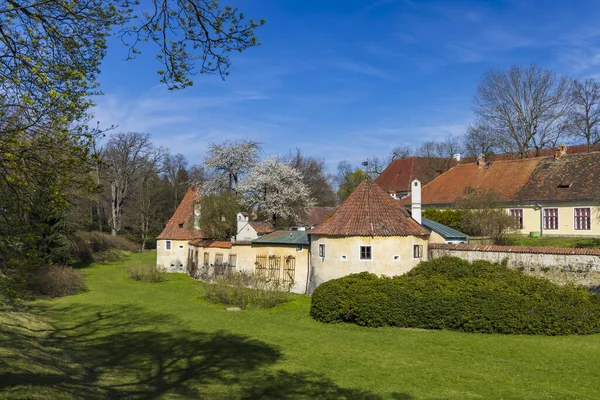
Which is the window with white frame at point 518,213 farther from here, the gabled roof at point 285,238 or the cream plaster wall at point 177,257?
the cream plaster wall at point 177,257

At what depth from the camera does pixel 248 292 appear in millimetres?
24000

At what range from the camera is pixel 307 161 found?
76062 mm

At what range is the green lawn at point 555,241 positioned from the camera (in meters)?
27.8

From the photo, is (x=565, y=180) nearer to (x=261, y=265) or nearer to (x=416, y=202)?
(x=416, y=202)

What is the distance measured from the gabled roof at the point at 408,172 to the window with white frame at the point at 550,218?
17.7 metres

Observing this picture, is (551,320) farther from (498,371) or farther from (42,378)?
(42,378)

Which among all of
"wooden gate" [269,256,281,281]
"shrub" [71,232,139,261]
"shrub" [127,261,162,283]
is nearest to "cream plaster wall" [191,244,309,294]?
"wooden gate" [269,256,281,281]

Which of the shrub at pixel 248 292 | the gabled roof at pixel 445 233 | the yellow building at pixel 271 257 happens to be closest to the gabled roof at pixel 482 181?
the gabled roof at pixel 445 233

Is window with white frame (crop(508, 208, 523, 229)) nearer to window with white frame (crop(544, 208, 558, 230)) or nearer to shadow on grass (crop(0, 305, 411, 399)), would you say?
window with white frame (crop(544, 208, 558, 230))

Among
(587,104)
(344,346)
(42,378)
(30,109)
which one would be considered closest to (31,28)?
(30,109)

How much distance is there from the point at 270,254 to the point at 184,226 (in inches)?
519

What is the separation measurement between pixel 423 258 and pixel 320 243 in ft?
16.5

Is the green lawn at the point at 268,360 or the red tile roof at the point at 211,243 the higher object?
the red tile roof at the point at 211,243

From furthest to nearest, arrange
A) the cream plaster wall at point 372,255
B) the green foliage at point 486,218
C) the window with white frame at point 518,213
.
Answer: the window with white frame at point 518,213
the green foliage at point 486,218
the cream plaster wall at point 372,255
